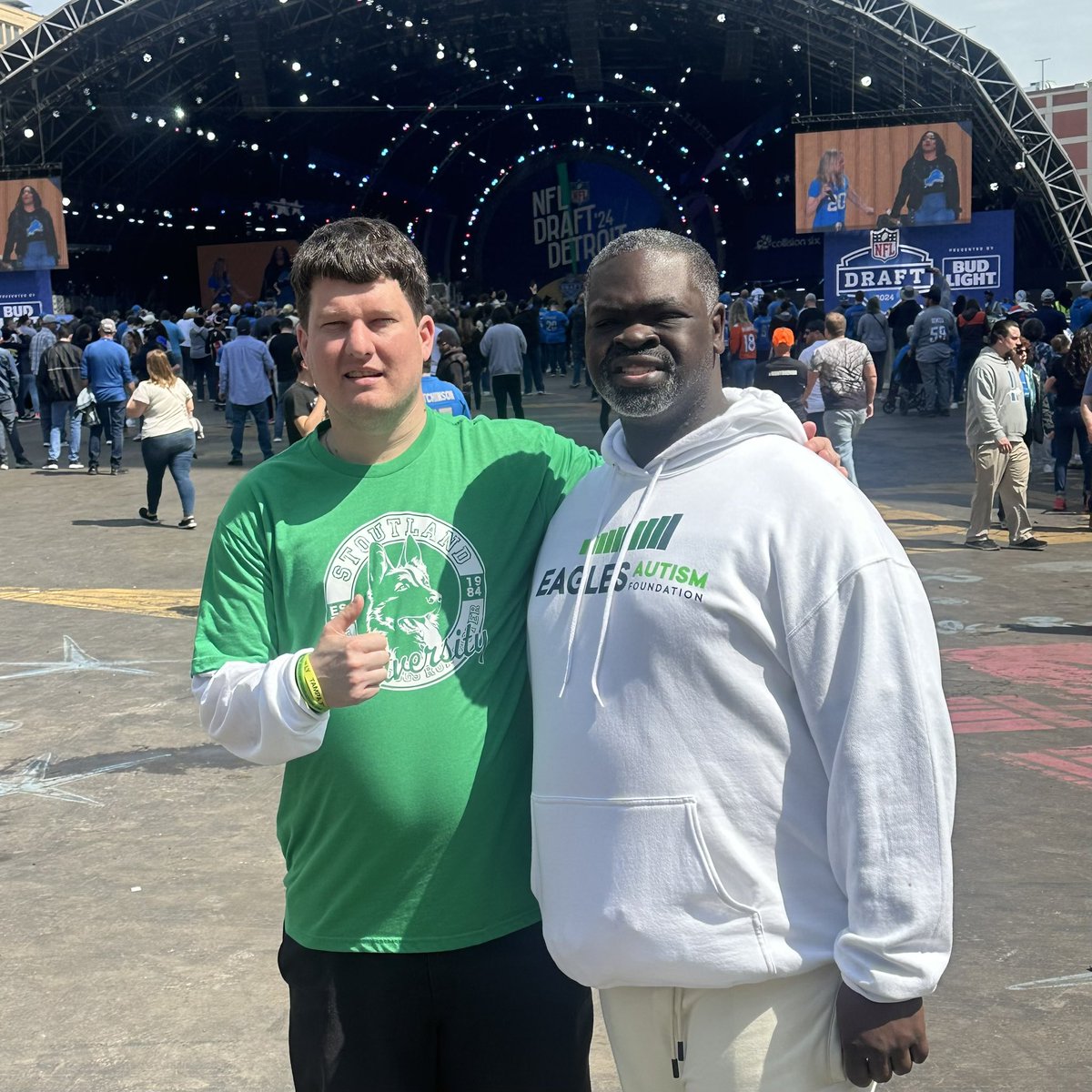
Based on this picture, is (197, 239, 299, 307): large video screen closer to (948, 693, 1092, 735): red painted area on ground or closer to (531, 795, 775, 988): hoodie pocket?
(948, 693, 1092, 735): red painted area on ground

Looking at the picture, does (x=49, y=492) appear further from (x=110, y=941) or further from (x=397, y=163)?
(x=397, y=163)

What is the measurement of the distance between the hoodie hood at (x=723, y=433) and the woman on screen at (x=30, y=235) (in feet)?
96.0

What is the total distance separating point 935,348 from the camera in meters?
18.5

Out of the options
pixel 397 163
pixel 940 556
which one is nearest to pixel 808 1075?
pixel 940 556

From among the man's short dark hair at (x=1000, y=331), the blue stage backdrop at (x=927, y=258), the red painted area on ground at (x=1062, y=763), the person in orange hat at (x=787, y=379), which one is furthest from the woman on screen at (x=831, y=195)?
the red painted area on ground at (x=1062, y=763)

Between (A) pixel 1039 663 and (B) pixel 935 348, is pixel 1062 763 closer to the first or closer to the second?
(A) pixel 1039 663

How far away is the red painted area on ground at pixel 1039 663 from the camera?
6918mm

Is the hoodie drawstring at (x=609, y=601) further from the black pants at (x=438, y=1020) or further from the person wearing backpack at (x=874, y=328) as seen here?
the person wearing backpack at (x=874, y=328)

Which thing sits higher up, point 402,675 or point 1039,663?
point 402,675

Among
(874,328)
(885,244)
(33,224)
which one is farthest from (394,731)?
(33,224)

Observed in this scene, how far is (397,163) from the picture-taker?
37250 mm

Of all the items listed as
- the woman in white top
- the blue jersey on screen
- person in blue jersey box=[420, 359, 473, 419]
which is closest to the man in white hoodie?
person in blue jersey box=[420, 359, 473, 419]

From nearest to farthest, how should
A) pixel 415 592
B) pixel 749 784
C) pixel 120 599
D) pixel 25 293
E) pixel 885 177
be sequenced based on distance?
pixel 749 784 → pixel 415 592 → pixel 120 599 → pixel 885 177 → pixel 25 293

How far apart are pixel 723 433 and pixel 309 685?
0.73 metres
